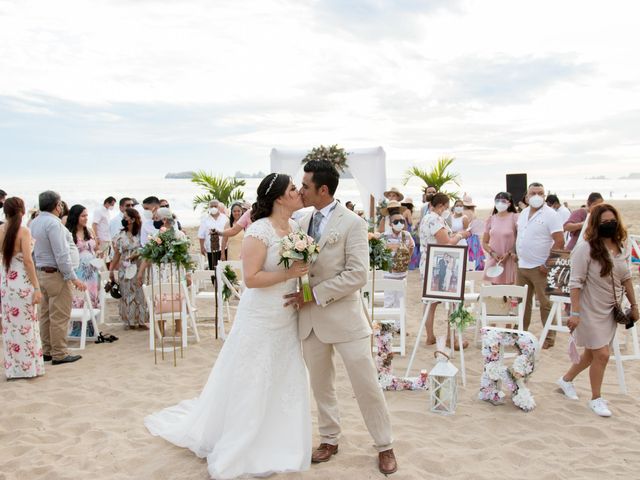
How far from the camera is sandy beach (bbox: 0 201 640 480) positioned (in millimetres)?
4016

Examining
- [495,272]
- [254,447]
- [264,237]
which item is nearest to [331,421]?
[254,447]

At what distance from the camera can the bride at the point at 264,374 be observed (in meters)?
3.82

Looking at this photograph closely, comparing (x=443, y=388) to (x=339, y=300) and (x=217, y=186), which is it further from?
(x=217, y=186)

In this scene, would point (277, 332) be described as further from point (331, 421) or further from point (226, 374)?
point (331, 421)

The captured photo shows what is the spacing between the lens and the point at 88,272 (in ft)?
27.1

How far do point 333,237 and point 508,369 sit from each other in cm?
253

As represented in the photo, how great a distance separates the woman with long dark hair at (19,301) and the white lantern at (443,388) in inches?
161

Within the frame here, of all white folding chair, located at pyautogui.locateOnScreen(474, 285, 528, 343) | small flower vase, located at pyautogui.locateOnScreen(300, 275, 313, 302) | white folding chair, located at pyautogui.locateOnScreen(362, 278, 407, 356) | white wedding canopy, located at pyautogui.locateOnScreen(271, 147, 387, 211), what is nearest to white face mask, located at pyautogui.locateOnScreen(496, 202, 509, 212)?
white folding chair, located at pyautogui.locateOnScreen(474, 285, 528, 343)

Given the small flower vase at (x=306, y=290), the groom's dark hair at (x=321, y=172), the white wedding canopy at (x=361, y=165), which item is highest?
the white wedding canopy at (x=361, y=165)

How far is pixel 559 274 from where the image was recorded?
21.8 feet

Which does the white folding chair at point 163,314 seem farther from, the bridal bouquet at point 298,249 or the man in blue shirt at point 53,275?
the bridal bouquet at point 298,249

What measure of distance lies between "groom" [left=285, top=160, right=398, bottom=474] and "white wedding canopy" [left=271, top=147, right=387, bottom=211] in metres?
12.0

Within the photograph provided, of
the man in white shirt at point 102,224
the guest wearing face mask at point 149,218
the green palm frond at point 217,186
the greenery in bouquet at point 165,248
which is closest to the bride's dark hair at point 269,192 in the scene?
the greenery in bouquet at point 165,248

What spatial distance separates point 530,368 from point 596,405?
1.99 feet
